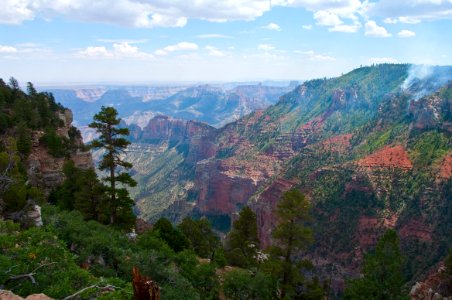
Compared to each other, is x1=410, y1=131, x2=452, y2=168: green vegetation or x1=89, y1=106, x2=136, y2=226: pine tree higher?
x1=89, y1=106, x2=136, y2=226: pine tree

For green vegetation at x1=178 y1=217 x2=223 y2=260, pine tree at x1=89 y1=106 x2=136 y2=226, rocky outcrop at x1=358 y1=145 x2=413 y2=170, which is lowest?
green vegetation at x1=178 y1=217 x2=223 y2=260

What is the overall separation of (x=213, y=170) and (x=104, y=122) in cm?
14904

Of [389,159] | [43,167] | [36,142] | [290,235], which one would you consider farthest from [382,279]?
[389,159]

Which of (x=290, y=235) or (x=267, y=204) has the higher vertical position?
(x=290, y=235)

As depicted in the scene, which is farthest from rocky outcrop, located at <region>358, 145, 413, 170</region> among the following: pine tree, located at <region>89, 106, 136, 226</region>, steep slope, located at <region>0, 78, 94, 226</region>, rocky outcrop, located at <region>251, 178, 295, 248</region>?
pine tree, located at <region>89, 106, 136, 226</region>

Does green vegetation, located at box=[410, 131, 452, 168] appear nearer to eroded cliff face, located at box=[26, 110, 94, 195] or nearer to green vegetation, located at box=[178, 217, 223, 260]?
green vegetation, located at box=[178, 217, 223, 260]

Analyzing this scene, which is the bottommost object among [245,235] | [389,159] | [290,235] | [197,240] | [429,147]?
[197,240]

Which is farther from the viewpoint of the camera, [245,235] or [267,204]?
[267,204]

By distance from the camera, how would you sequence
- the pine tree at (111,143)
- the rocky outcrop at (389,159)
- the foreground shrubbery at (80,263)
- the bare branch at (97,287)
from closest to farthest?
1. the bare branch at (97,287)
2. the foreground shrubbery at (80,263)
3. the pine tree at (111,143)
4. the rocky outcrop at (389,159)

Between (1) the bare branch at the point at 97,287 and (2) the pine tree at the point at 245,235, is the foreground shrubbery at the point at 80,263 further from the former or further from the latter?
(2) the pine tree at the point at 245,235

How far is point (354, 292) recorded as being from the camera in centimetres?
3148

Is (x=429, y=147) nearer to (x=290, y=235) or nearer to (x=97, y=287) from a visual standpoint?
(x=290, y=235)

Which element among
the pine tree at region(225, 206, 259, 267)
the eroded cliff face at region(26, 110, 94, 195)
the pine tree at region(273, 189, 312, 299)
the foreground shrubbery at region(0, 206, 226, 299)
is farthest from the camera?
the pine tree at region(225, 206, 259, 267)

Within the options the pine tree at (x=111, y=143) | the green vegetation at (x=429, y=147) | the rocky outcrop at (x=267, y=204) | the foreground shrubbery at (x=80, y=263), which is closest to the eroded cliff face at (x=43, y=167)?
the pine tree at (x=111, y=143)
